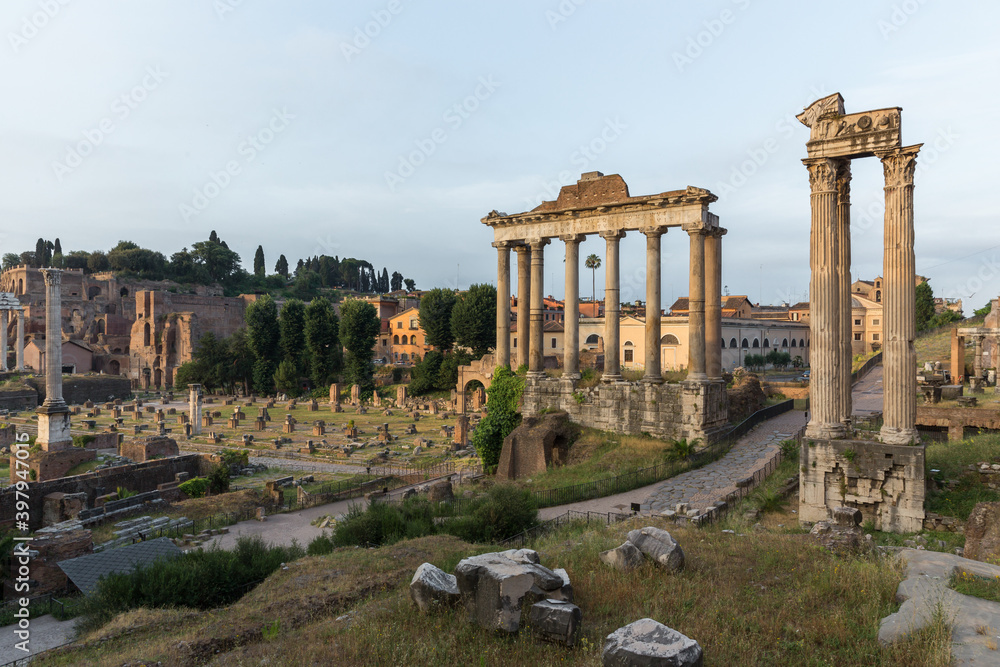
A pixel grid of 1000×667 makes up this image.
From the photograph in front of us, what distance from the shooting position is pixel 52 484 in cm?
1892

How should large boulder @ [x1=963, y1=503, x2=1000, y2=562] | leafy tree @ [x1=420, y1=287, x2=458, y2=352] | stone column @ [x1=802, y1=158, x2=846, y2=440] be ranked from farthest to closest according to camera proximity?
leafy tree @ [x1=420, y1=287, x2=458, y2=352], stone column @ [x1=802, y1=158, x2=846, y2=440], large boulder @ [x1=963, y1=503, x2=1000, y2=562]

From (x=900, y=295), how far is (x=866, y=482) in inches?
138

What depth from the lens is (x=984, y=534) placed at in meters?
9.22

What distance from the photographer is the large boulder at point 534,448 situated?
2002 cm

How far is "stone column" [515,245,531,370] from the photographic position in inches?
902

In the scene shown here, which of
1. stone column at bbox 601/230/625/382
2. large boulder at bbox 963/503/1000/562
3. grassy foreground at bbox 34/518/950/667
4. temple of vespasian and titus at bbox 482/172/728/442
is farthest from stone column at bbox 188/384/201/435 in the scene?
large boulder at bbox 963/503/1000/562

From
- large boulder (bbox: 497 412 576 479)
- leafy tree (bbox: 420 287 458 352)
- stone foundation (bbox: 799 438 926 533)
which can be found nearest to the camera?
stone foundation (bbox: 799 438 926 533)

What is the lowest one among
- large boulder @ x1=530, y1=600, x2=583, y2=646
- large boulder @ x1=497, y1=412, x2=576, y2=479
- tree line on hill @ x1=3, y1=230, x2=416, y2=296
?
large boulder @ x1=497, y1=412, x2=576, y2=479

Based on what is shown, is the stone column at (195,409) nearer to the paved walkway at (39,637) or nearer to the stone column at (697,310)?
the paved walkway at (39,637)

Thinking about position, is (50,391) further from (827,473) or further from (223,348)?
(223,348)

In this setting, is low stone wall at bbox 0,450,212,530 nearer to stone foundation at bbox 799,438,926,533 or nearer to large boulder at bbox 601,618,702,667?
large boulder at bbox 601,618,702,667

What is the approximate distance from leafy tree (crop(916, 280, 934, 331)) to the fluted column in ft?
202

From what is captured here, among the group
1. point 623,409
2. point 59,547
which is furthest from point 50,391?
point 623,409

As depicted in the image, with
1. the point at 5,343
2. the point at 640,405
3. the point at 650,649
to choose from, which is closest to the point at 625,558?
the point at 650,649
